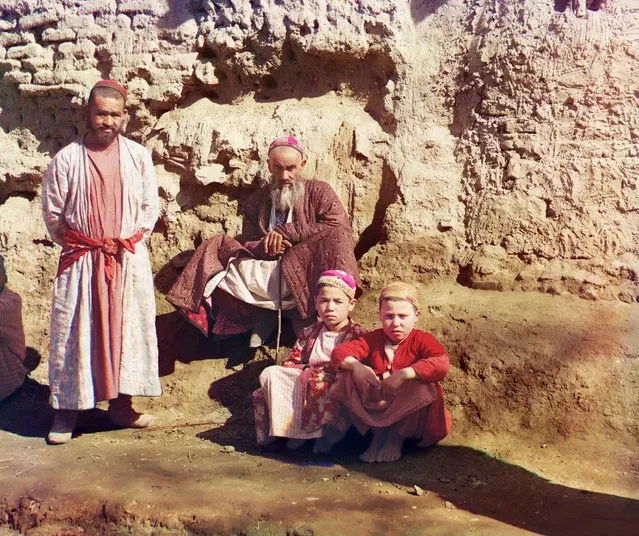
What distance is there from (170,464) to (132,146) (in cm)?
195

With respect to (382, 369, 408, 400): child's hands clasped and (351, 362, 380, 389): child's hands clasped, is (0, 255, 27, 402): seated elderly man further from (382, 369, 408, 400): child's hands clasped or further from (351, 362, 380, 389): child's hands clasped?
(382, 369, 408, 400): child's hands clasped

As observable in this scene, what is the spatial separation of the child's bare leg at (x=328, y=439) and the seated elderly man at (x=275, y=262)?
901mm

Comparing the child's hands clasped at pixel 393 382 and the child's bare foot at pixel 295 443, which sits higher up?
the child's hands clasped at pixel 393 382

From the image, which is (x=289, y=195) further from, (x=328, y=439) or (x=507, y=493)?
(x=507, y=493)

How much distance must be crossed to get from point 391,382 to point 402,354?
23 centimetres

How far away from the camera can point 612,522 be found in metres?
3.77

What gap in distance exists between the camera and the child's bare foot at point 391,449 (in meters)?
4.60

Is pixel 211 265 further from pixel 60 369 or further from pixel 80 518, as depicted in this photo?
pixel 80 518

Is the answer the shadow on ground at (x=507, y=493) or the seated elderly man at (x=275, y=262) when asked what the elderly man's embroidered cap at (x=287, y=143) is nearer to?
the seated elderly man at (x=275, y=262)

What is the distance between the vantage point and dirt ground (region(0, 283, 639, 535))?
3938mm

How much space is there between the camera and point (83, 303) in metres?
5.09

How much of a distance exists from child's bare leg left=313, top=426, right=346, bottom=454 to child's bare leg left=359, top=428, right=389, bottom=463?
0.57ft

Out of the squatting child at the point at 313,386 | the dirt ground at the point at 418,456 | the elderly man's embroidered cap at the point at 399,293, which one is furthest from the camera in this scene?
the squatting child at the point at 313,386

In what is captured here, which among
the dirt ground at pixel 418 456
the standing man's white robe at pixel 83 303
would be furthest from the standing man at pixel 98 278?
the dirt ground at pixel 418 456
